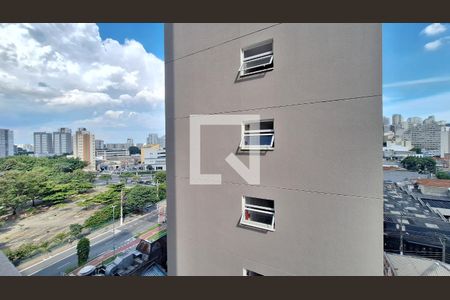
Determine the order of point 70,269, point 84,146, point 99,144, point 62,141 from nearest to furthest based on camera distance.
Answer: point 70,269, point 62,141, point 84,146, point 99,144

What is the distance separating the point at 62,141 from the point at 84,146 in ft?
6.04

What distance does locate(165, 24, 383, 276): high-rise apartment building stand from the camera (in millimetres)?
1774

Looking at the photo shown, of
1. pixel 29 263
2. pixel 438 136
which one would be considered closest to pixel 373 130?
pixel 438 136

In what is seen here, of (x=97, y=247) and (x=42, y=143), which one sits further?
(x=42, y=143)

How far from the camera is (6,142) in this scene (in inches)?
539

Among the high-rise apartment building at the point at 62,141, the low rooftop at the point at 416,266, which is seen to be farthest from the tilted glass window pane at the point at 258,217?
the high-rise apartment building at the point at 62,141

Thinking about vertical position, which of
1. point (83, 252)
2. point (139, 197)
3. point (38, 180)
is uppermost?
point (38, 180)

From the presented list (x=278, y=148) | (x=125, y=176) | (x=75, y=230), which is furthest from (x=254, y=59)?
(x=125, y=176)

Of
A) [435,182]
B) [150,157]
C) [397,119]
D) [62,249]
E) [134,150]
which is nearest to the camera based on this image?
[397,119]

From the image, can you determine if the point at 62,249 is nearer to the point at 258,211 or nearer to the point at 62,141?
the point at 62,141

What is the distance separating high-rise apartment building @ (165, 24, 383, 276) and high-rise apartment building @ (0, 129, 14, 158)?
750 inches

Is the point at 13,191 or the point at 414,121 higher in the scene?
the point at 414,121

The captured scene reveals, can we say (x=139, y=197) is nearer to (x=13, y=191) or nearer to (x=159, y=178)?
(x=159, y=178)

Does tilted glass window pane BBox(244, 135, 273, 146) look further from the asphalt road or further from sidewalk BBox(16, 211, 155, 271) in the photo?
sidewalk BBox(16, 211, 155, 271)
